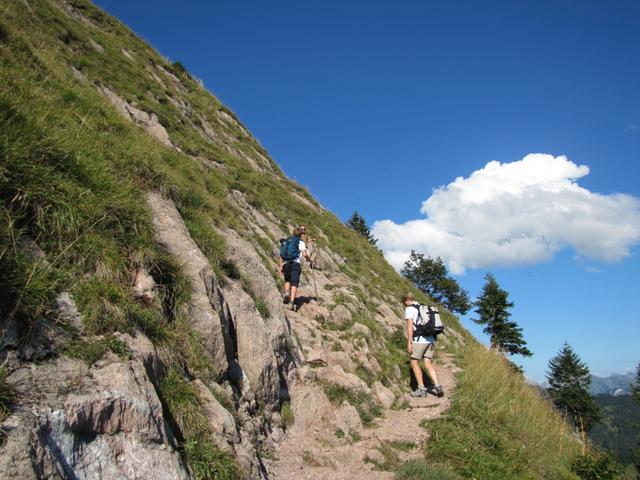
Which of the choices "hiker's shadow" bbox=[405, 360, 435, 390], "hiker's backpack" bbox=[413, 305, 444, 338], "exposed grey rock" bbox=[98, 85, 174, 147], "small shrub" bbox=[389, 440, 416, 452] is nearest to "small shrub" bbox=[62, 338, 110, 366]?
"small shrub" bbox=[389, 440, 416, 452]

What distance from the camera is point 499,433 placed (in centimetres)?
915

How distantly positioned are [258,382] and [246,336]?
95cm

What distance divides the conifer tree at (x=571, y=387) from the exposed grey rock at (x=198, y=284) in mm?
60671

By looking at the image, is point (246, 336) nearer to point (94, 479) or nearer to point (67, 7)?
point (94, 479)

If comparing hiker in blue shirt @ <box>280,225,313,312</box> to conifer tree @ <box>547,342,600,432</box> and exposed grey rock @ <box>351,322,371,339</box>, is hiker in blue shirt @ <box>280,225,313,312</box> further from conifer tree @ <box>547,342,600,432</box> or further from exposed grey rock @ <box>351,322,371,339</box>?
conifer tree @ <box>547,342,600,432</box>

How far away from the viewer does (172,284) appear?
261 inches

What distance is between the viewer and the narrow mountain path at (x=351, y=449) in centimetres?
700

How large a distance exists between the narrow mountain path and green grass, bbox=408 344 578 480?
49cm

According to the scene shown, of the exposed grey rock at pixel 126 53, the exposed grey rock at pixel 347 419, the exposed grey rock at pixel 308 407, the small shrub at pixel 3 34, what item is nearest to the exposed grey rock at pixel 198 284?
the exposed grey rock at pixel 308 407

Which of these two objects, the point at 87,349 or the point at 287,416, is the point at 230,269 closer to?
the point at 287,416

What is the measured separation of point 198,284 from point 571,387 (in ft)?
222

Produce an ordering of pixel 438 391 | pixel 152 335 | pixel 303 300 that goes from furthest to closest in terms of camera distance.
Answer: pixel 303 300 < pixel 438 391 < pixel 152 335

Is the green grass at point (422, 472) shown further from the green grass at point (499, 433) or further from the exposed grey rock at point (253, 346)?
the exposed grey rock at point (253, 346)

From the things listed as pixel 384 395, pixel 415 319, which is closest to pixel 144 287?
pixel 384 395
